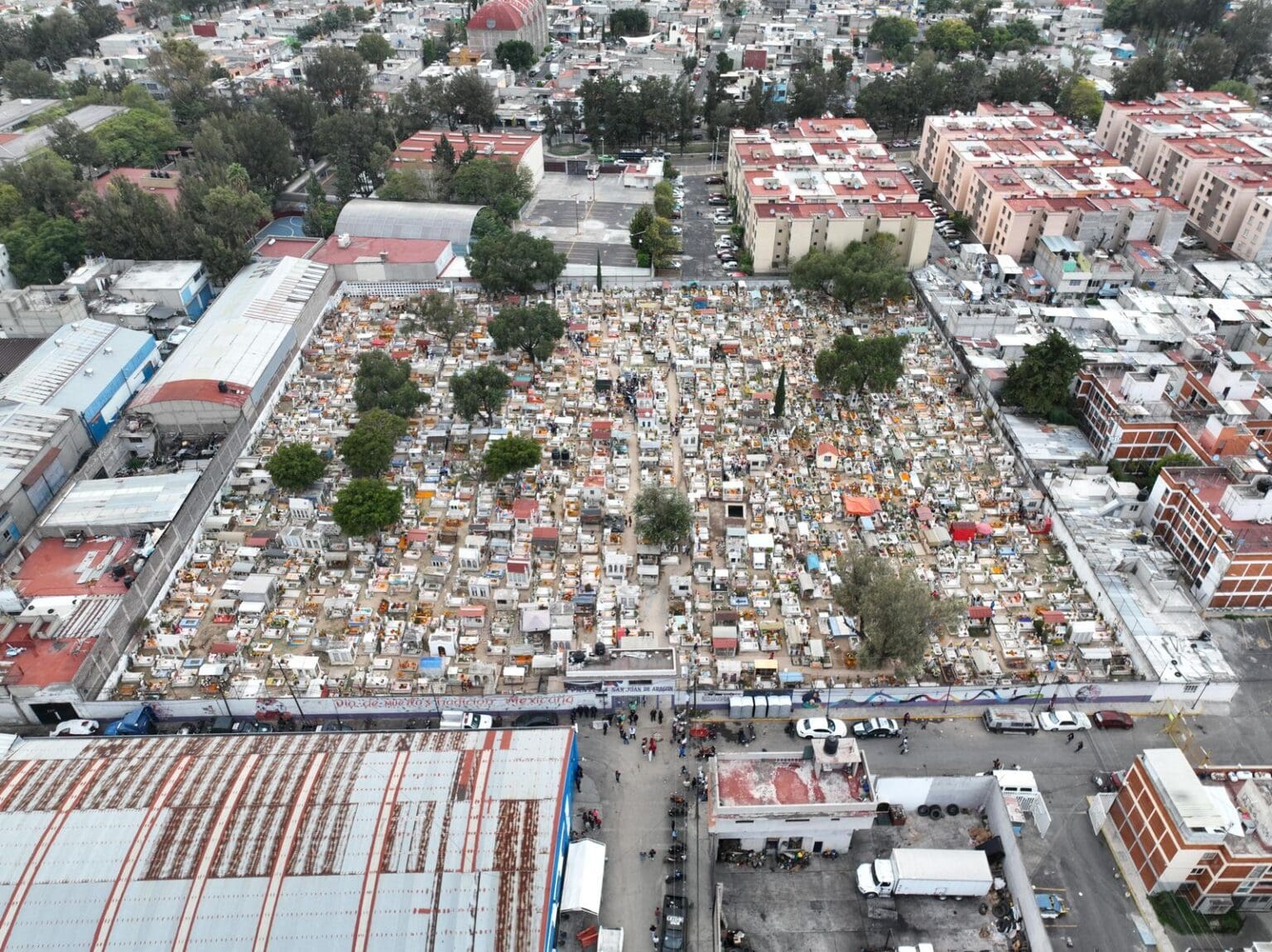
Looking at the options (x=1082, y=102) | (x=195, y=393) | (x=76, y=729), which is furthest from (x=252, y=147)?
(x=1082, y=102)

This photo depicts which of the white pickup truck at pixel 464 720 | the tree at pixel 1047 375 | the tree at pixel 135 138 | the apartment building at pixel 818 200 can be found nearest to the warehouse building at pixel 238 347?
the white pickup truck at pixel 464 720

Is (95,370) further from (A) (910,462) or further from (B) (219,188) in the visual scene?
(A) (910,462)

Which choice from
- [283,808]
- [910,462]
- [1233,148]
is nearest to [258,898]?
[283,808]

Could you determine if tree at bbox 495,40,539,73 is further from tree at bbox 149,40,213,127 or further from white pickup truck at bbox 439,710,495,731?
white pickup truck at bbox 439,710,495,731

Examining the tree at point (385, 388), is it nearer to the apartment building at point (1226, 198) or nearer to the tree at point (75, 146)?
the tree at point (75, 146)

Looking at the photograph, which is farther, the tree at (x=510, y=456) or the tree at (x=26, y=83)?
the tree at (x=26, y=83)

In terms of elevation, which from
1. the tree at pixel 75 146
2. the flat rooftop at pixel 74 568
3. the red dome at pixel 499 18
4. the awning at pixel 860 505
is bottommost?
the awning at pixel 860 505

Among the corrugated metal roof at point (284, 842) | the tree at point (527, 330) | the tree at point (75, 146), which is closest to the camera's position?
the corrugated metal roof at point (284, 842)
